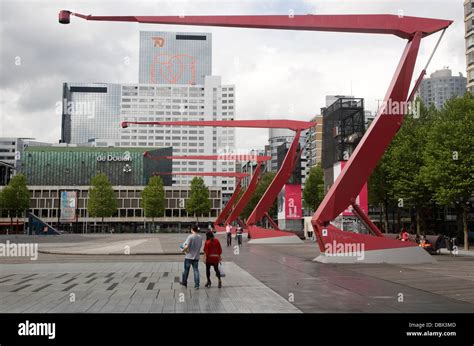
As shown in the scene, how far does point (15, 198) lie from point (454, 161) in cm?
8657

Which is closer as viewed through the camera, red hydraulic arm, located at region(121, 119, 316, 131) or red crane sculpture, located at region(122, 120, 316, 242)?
red hydraulic arm, located at region(121, 119, 316, 131)

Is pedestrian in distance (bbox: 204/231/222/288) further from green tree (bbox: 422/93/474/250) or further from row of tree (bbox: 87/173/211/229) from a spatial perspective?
row of tree (bbox: 87/173/211/229)

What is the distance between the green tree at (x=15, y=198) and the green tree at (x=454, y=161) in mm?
83620

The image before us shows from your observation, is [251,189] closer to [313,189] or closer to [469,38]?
[313,189]

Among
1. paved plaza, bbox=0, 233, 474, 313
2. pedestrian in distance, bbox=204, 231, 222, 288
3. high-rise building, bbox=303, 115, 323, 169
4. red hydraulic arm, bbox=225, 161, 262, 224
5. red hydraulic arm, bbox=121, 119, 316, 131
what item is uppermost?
high-rise building, bbox=303, 115, 323, 169

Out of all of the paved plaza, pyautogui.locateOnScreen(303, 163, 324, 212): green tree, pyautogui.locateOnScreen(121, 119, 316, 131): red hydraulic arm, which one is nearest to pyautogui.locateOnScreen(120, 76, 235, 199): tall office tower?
pyautogui.locateOnScreen(303, 163, 324, 212): green tree

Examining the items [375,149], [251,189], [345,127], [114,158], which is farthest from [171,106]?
[375,149]

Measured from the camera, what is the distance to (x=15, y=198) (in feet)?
321

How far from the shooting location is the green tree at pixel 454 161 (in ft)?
122

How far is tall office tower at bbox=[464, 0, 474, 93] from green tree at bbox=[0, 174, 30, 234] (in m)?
84.3

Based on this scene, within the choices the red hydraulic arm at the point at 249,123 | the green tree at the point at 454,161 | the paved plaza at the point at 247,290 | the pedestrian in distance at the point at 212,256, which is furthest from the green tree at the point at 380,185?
the pedestrian in distance at the point at 212,256

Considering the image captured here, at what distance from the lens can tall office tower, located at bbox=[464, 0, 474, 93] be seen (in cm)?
6569

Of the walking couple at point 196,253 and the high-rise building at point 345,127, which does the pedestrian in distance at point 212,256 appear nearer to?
the walking couple at point 196,253

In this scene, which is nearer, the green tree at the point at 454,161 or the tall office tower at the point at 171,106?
the green tree at the point at 454,161
